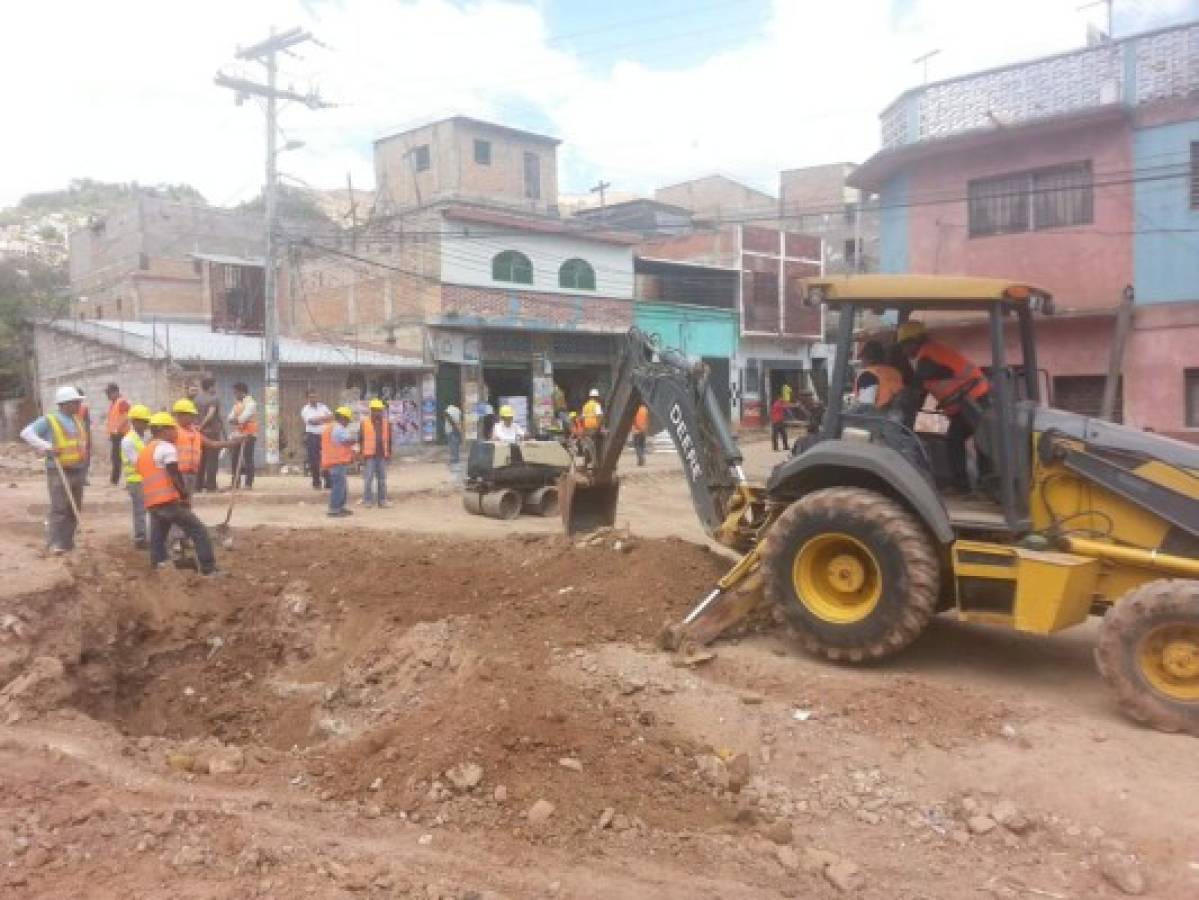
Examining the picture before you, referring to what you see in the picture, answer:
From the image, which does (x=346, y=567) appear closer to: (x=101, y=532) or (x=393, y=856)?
(x=101, y=532)

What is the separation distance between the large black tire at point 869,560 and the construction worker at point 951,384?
2.25 ft

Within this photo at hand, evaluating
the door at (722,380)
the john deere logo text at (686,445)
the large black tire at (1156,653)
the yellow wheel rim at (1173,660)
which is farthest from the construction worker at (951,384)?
the door at (722,380)

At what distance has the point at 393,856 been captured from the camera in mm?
3771

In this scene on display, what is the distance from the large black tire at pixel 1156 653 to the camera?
4.80 meters

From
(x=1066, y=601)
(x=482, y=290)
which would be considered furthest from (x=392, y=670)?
(x=482, y=290)

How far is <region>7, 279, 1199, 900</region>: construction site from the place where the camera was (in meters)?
3.80

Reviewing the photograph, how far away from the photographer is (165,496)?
832 cm

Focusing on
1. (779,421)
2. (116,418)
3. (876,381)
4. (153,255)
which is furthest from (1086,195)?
(153,255)

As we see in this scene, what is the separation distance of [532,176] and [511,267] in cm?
720

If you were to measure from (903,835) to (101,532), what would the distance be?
9.69 m

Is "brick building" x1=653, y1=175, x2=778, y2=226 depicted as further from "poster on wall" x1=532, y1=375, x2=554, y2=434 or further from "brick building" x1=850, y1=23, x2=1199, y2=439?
"brick building" x1=850, y1=23, x2=1199, y2=439

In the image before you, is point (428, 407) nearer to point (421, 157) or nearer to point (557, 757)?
point (421, 157)

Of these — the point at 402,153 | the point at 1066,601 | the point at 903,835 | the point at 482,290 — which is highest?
the point at 402,153

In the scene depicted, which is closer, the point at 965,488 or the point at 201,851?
the point at 201,851
